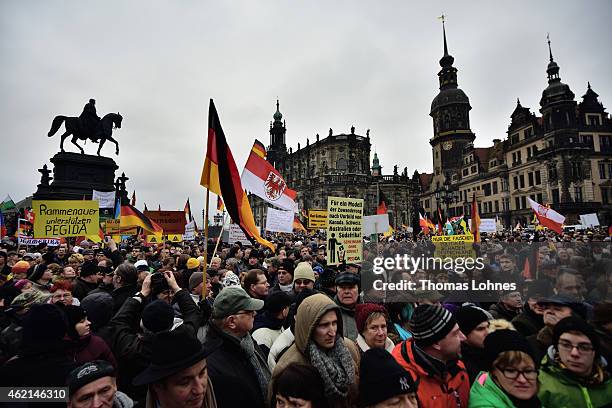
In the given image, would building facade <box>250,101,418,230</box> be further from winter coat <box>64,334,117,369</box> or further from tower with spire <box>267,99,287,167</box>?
winter coat <box>64,334,117,369</box>

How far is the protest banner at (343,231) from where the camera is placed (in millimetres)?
7539

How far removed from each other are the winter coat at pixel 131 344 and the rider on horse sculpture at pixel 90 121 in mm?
24829

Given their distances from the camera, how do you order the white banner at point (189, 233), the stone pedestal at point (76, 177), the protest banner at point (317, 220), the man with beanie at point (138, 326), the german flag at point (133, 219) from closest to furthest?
the man with beanie at point (138, 326) < the german flag at point (133, 219) < the protest banner at point (317, 220) < the white banner at point (189, 233) < the stone pedestal at point (76, 177)

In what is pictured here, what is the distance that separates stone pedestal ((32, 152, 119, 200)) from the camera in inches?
814

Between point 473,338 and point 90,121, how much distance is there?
27400 millimetres

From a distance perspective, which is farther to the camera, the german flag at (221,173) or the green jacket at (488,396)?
the german flag at (221,173)

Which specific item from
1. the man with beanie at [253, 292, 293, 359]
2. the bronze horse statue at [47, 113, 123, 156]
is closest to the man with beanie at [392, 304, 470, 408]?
the man with beanie at [253, 292, 293, 359]

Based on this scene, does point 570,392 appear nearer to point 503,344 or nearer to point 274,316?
point 503,344

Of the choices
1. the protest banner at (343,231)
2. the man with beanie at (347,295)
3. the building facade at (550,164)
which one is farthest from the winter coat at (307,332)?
the building facade at (550,164)

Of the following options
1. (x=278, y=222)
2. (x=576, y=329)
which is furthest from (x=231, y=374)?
(x=278, y=222)

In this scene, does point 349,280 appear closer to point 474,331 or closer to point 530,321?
→ point 474,331

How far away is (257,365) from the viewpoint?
2828 millimetres

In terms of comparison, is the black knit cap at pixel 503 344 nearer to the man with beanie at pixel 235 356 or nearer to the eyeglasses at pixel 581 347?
the eyeglasses at pixel 581 347

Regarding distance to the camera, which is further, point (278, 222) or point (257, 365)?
point (278, 222)
